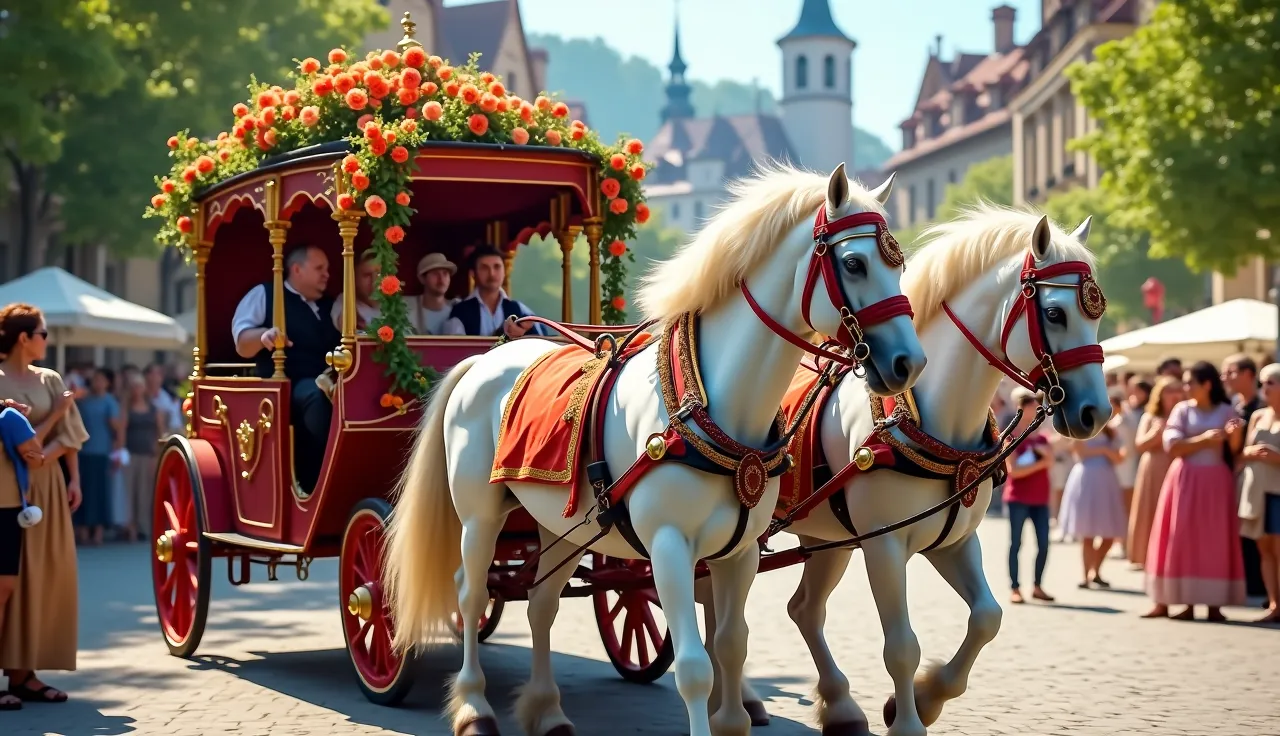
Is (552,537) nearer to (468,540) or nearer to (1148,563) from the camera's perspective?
(468,540)

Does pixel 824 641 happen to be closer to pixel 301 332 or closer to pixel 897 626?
pixel 897 626

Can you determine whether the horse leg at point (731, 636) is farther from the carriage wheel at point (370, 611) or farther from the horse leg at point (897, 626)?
the carriage wheel at point (370, 611)

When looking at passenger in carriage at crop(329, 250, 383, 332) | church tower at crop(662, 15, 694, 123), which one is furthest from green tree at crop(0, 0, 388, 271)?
church tower at crop(662, 15, 694, 123)

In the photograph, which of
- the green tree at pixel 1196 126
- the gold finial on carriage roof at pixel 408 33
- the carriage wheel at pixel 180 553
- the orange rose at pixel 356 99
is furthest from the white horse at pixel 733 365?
the green tree at pixel 1196 126

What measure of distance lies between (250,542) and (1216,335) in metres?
12.2

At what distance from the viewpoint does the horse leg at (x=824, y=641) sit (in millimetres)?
7160

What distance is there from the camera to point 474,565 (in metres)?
7.27

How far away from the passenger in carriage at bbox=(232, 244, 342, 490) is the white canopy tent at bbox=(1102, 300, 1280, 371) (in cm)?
1075

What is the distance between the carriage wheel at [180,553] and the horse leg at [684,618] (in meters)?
4.09

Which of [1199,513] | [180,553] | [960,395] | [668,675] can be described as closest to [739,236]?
[960,395]

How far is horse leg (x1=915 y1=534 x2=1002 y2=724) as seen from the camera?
6.54 m

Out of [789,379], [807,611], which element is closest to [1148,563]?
[807,611]

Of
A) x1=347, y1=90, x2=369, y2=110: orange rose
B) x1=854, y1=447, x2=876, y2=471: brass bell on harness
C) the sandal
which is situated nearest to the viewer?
x1=854, y1=447, x2=876, y2=471: brass bell on harness

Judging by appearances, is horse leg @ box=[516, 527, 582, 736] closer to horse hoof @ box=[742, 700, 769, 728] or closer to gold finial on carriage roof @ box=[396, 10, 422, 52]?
horse hoof @ box=[742, 700, 769, 728]
